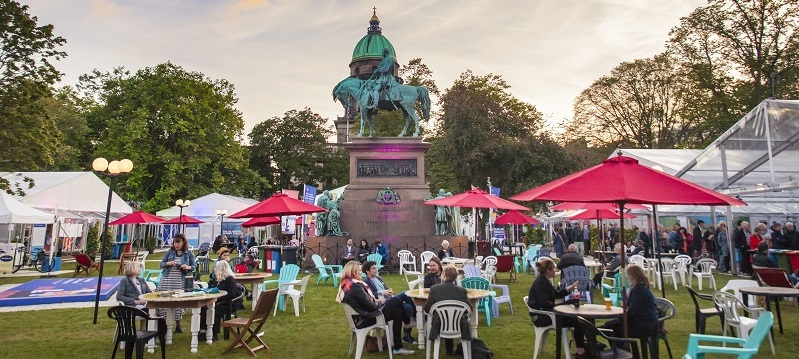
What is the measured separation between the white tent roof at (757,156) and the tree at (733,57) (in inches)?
351

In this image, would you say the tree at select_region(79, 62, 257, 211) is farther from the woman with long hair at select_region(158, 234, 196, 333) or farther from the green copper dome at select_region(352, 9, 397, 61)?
the woman with long hair at select_region(158, 234, 196, 333)

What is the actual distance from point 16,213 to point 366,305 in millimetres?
16833

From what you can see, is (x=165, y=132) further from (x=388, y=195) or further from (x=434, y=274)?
(x=434, y=274)

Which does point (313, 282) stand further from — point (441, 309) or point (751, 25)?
point (751, 25)

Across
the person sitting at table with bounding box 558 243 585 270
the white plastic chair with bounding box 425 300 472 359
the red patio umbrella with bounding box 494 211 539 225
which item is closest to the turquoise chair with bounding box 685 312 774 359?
the white plastic chair with bounding box 425 300 472 359

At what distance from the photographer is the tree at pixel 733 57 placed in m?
24.4

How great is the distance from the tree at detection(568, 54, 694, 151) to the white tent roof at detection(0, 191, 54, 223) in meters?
35.2

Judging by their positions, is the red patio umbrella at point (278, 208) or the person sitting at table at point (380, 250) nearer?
the red patio umbrella at point (278, 208)

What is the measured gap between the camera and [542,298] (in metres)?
6.45

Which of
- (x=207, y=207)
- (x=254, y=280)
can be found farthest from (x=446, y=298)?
(x=207, y=207)

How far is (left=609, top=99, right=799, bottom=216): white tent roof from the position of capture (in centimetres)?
1365

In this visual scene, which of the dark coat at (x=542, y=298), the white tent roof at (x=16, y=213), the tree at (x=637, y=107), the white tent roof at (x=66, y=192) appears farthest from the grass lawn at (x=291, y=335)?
the tree at (x=637, y=107)

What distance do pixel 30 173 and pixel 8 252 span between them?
498cm

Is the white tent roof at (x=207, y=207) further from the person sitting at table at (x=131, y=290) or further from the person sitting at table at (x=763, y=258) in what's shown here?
the person sitting at table at (x=763, y=258)
